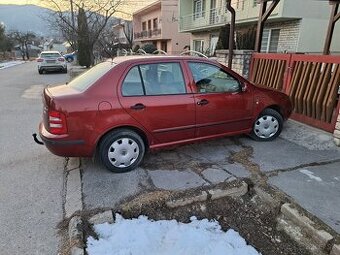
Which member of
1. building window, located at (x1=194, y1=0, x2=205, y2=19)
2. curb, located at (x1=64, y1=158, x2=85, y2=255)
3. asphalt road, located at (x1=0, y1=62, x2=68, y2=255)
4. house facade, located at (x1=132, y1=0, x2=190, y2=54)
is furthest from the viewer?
A: house facade, located at (x1=132, y1=0, x2=190, y2=54)

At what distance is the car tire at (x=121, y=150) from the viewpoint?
12.7 ft

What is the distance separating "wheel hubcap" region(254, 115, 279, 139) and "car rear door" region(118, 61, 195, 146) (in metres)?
1.41

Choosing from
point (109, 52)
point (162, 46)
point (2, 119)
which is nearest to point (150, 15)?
point (162, 46)

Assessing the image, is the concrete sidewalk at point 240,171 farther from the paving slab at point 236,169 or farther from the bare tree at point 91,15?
the bare tree at point 91,15

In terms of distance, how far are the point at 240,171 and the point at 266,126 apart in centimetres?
148

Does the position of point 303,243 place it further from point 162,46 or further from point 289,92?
point 162,46

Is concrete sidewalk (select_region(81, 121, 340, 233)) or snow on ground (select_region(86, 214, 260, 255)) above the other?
concrete sidewalk (select_region(81, 121, 340, 233))

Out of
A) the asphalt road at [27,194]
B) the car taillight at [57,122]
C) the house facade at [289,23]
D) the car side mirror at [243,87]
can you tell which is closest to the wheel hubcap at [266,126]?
the car side mirror at [243,87]

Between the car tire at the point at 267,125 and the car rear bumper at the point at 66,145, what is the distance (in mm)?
2930

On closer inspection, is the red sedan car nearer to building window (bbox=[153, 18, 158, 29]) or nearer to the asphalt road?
the asphalt road

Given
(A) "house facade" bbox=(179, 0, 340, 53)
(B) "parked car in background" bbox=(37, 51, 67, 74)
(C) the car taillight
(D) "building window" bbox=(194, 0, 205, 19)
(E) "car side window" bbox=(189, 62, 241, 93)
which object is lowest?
(B) "parked car in background" bbox=(37, 51, 67, 74)

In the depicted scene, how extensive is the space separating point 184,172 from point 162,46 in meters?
33.1

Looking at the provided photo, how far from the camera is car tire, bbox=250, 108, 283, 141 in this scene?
5121 mm

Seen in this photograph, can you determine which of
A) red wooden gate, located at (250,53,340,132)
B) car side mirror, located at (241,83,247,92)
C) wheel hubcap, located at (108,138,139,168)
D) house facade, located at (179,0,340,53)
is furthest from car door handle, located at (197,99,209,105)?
house facade, located at (179,0,340,53)
